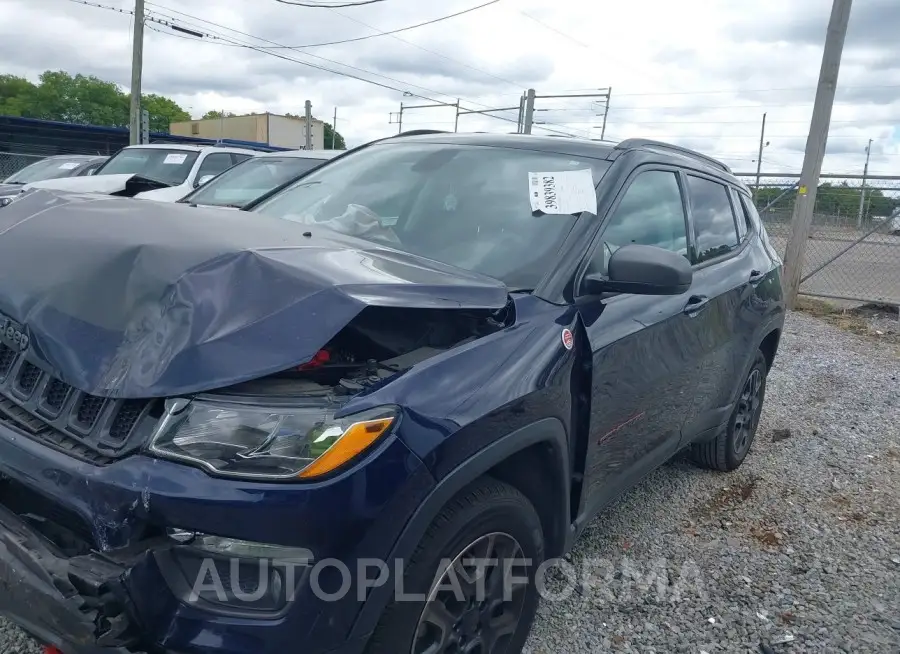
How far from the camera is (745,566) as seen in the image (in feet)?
11.5

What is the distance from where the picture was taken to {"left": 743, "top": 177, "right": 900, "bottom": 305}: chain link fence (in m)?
10.9

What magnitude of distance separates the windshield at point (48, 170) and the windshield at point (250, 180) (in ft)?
18.8

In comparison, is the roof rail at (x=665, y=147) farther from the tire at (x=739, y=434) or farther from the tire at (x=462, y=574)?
the tire at (x=462, y=574)

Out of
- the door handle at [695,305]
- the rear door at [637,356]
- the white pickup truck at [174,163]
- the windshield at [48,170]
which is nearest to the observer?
the rear door at [637,356]

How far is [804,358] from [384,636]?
726cm

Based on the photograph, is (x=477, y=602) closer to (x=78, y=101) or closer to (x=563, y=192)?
(x=563, y=192)

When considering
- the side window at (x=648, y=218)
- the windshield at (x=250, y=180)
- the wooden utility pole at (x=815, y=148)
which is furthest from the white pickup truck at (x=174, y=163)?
the wooden utility pole at (x=815, y=148)

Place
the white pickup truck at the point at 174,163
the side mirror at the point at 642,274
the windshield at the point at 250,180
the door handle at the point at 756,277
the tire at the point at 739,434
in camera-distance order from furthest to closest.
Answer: the white pickup truck at the point at 174,163
the windshield at the point at 250,180
the tire at the point at 739,434
the door handle at the point at 756,277
the side mirror at the point at 642,274

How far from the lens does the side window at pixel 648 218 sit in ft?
9.55

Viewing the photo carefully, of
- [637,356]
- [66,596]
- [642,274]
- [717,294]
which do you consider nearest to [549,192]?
[642,274]

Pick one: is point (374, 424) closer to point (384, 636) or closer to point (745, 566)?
point (384, 636)

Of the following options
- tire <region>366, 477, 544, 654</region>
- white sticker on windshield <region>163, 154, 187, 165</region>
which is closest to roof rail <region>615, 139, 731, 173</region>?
tire <region>366, 477, 544, 654</region>

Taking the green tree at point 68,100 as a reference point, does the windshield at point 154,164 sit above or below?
below

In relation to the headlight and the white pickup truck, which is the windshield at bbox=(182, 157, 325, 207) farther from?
the headlight
